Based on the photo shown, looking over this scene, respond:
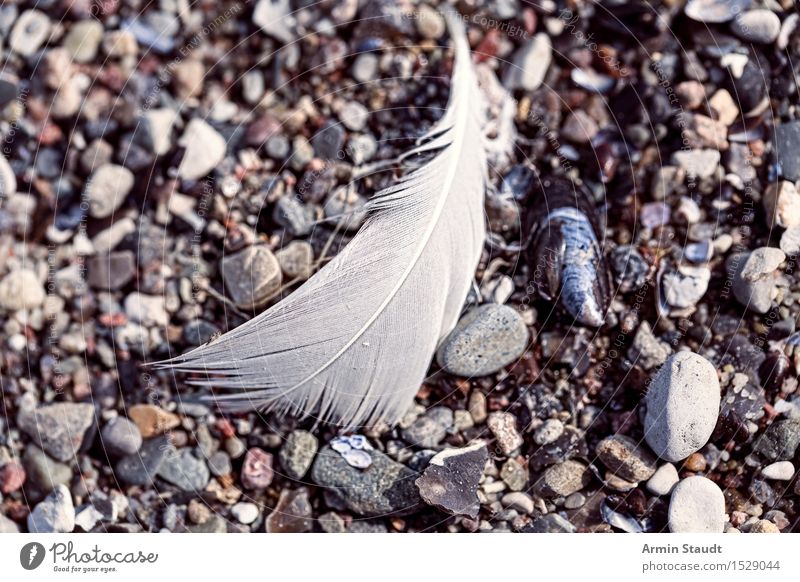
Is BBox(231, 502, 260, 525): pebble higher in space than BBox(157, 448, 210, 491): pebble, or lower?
lower

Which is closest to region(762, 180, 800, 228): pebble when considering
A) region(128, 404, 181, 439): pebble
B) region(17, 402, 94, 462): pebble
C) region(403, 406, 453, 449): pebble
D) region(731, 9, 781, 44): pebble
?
region(731, 9, 781, 44): pebble

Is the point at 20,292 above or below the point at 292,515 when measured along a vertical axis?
A: above

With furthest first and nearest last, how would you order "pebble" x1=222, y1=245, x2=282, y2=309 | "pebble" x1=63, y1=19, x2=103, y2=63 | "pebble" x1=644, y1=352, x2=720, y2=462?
"pebble" x1=63, y1=19, x2=103, y2=63 < "pebble" x1=222, y1=245, x2=282, y2=309 < "pebble" x1=644, y1=352, x2=720, y2=462

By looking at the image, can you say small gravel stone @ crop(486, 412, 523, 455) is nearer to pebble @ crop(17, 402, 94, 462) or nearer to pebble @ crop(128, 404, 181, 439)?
pebble @ crop(128, 404, 181, 439)

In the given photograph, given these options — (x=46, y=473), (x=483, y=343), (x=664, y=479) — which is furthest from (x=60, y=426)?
(x=664, y=479)

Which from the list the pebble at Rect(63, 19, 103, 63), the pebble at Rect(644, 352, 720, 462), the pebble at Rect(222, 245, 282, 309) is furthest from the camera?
the pebble at Rect(63, 19, 103, 63)

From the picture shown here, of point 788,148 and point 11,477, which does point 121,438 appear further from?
point 788,148
